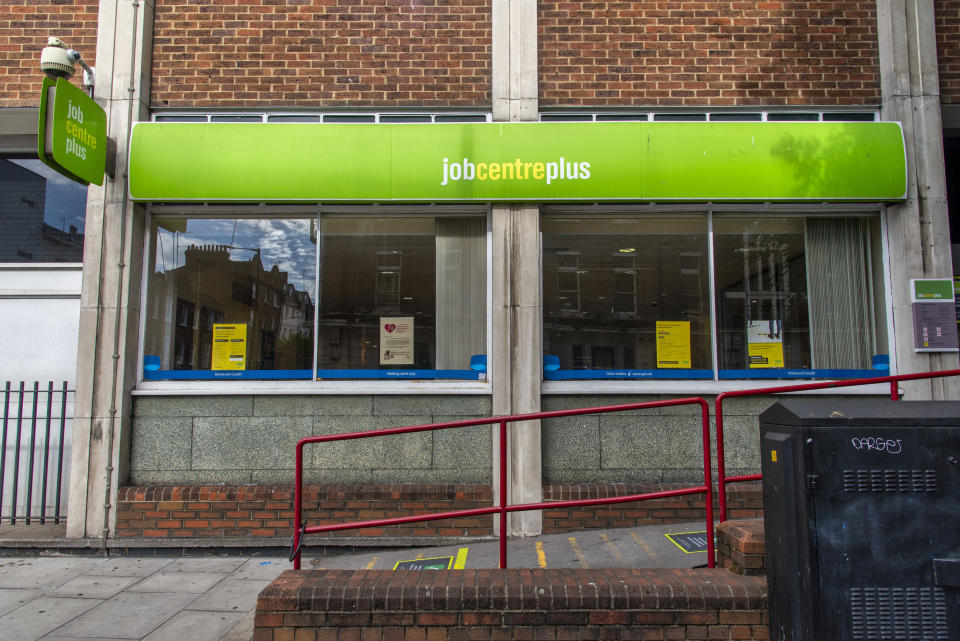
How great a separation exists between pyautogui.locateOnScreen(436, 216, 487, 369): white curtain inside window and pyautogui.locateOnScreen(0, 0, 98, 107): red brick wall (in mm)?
4342

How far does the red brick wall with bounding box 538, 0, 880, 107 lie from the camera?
7078 mm

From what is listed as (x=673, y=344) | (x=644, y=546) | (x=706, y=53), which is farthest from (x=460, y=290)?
(x=706, y=53)

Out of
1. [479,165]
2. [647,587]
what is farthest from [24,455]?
[647,587]

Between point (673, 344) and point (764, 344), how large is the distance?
3.28 ft

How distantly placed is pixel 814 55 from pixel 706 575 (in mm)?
6032

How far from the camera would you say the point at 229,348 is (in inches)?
275

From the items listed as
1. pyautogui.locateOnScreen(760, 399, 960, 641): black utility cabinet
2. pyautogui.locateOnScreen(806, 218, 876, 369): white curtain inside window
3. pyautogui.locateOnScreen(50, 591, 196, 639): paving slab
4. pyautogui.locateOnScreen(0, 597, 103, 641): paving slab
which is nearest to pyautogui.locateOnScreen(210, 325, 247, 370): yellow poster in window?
pyautogui.locateOnScreen(50, 591, 196, 639): paving slab

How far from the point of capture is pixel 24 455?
23.1 feet

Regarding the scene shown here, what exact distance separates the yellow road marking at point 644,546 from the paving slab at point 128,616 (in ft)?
11.7

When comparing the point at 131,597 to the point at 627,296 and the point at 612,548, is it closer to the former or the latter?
the point at 612,548

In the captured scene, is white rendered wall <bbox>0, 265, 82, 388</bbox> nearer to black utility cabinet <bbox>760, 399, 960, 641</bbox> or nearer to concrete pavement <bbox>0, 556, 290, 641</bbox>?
concrete pavement <bbox>0, 556, 290, 641</bbox>

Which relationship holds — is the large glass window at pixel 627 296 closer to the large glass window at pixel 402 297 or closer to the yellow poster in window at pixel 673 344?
the yellow poster in window at pixel 673 344

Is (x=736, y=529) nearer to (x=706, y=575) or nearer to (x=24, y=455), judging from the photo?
(x=706, y=575)

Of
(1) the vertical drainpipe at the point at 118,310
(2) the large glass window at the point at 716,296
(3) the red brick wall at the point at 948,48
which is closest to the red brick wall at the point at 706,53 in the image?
(3) the red brick wall at the point at 948,48
